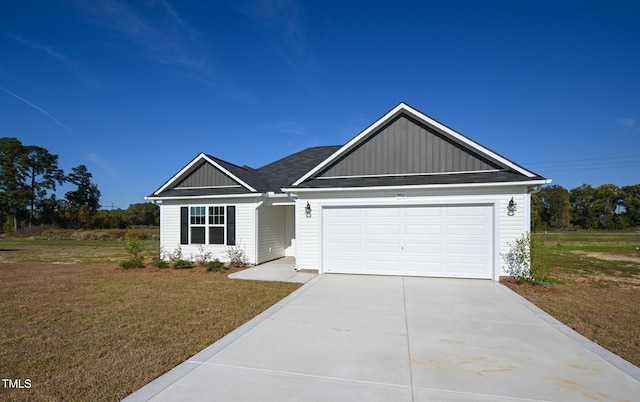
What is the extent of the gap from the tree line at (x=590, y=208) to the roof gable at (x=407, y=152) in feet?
165

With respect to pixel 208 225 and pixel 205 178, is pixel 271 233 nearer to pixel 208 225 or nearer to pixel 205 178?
pixel 208 225

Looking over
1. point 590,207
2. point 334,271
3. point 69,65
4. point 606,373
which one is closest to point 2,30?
point 69,65

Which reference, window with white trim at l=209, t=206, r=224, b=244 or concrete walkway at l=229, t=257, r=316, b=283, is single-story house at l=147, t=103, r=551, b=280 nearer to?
window with white trim at l=209, t=206, r=224, b=244

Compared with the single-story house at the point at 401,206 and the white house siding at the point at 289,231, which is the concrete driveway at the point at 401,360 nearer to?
the single-story house at the point at 401,206

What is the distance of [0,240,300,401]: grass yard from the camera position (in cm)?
356

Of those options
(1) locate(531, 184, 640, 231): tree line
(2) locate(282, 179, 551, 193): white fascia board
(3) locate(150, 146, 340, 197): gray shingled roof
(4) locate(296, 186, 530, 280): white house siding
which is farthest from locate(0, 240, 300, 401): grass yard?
(1) locate(531, 184, 640, 231): tree line

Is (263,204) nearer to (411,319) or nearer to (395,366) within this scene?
(411,319)

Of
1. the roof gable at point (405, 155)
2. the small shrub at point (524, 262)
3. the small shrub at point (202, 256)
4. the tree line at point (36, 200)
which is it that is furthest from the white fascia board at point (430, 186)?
the tree line at point (36, 200)

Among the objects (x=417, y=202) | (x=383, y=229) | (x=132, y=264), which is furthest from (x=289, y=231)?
(x=417, y=202)

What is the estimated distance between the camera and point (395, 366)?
3.87 m

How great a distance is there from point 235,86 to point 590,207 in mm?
66567

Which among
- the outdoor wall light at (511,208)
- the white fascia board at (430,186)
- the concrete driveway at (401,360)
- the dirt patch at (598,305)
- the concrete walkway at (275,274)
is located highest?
the white fascia board at (430,186)

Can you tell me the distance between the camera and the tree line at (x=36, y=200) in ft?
126

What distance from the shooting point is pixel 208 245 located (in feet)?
41.5
